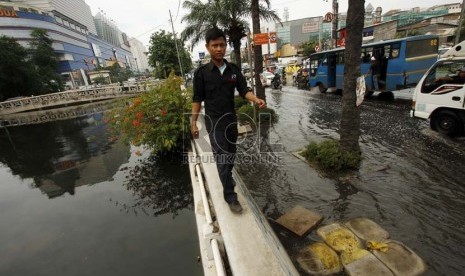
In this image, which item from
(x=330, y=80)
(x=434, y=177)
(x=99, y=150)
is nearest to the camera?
(x=434, y=177)

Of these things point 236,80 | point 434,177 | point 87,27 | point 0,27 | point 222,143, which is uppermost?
point 87,27

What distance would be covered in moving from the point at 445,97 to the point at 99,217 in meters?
8.61

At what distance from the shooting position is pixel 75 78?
73500mm

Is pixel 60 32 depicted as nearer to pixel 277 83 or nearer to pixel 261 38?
pixel 277 83

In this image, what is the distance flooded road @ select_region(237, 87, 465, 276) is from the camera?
3.13m

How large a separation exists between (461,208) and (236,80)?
12.1 ft

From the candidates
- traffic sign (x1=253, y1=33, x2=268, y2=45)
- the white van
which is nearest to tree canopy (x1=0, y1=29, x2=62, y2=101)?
traffic sign (x1=253, y1=33, x2=268, y2=45)

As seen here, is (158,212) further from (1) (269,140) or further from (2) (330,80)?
(2) (330,80)

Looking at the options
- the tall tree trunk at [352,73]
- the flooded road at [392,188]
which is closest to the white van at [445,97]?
the flooded road at [392,188]

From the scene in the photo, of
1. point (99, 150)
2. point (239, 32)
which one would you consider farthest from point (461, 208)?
point (239, 32)

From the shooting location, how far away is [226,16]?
13062mm

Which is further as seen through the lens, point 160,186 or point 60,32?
point 60,32

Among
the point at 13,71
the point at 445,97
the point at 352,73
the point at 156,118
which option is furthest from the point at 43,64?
the point at 445,97

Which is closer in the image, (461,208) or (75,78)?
(461,208)
